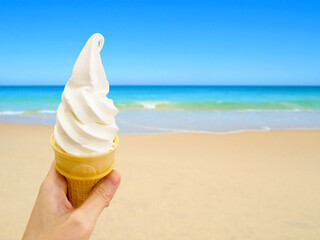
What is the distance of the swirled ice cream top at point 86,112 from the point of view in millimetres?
1830

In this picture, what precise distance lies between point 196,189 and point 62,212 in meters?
2.68

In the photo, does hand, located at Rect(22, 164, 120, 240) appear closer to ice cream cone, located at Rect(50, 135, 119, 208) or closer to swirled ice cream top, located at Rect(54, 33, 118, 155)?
ice cream cone, located at Rect(50, 135, 119, 208)

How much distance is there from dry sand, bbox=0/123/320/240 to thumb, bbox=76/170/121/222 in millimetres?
1388

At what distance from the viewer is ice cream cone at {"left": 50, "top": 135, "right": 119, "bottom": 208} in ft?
5.89

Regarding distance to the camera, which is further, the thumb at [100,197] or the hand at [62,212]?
the thumb at [100,197]

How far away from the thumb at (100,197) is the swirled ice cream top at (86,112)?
0.82 ft

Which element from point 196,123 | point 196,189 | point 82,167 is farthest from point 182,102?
point 82,167

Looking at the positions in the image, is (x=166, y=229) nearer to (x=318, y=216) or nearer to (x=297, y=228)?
(x=297, y=228)

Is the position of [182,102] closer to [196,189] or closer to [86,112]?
[196,189]

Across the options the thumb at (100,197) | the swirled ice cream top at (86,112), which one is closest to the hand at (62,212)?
the thumb at (100,197)

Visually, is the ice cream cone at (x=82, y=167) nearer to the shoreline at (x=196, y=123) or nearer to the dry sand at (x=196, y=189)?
the dry sand at (x=196, y=189)

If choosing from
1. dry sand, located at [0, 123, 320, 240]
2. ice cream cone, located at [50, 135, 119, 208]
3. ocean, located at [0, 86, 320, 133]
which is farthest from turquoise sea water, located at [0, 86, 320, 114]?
ice cream cone, located at [50, 135, 119, 208]

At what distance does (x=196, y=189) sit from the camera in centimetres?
396

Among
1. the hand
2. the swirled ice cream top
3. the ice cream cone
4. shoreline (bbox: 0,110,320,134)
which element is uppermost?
the swirled ice cream top
